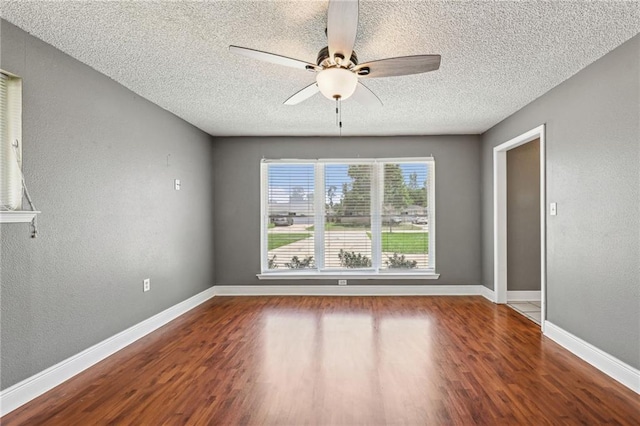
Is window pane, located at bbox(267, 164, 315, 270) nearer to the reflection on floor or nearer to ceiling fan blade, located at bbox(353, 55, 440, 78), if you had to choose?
the reflection on floor

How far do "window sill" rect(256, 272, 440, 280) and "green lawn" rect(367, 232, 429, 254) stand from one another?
370 mm

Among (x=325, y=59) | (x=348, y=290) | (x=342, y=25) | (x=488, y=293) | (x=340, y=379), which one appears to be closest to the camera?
(x=342, y=25)

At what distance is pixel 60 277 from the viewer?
8.60 feet

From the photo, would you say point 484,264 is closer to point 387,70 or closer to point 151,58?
point 387,70

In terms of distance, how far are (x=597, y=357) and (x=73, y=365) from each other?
4.27 m

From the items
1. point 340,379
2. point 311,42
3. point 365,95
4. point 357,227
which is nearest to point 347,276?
point 357,227

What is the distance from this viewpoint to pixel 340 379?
A: 2.62 metres

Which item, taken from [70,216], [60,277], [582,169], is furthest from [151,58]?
[582,169]

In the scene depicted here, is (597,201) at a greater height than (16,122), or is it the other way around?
(16,122)

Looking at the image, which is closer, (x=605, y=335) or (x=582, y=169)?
(x=605, y=335)

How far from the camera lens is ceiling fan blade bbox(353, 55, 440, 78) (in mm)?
2127

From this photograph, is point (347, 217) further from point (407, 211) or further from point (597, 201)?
point (597, 201)

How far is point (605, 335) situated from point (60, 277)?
4350 millimetres

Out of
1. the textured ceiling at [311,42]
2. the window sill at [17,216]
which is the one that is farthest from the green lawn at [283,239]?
the window sill at [17,216]
